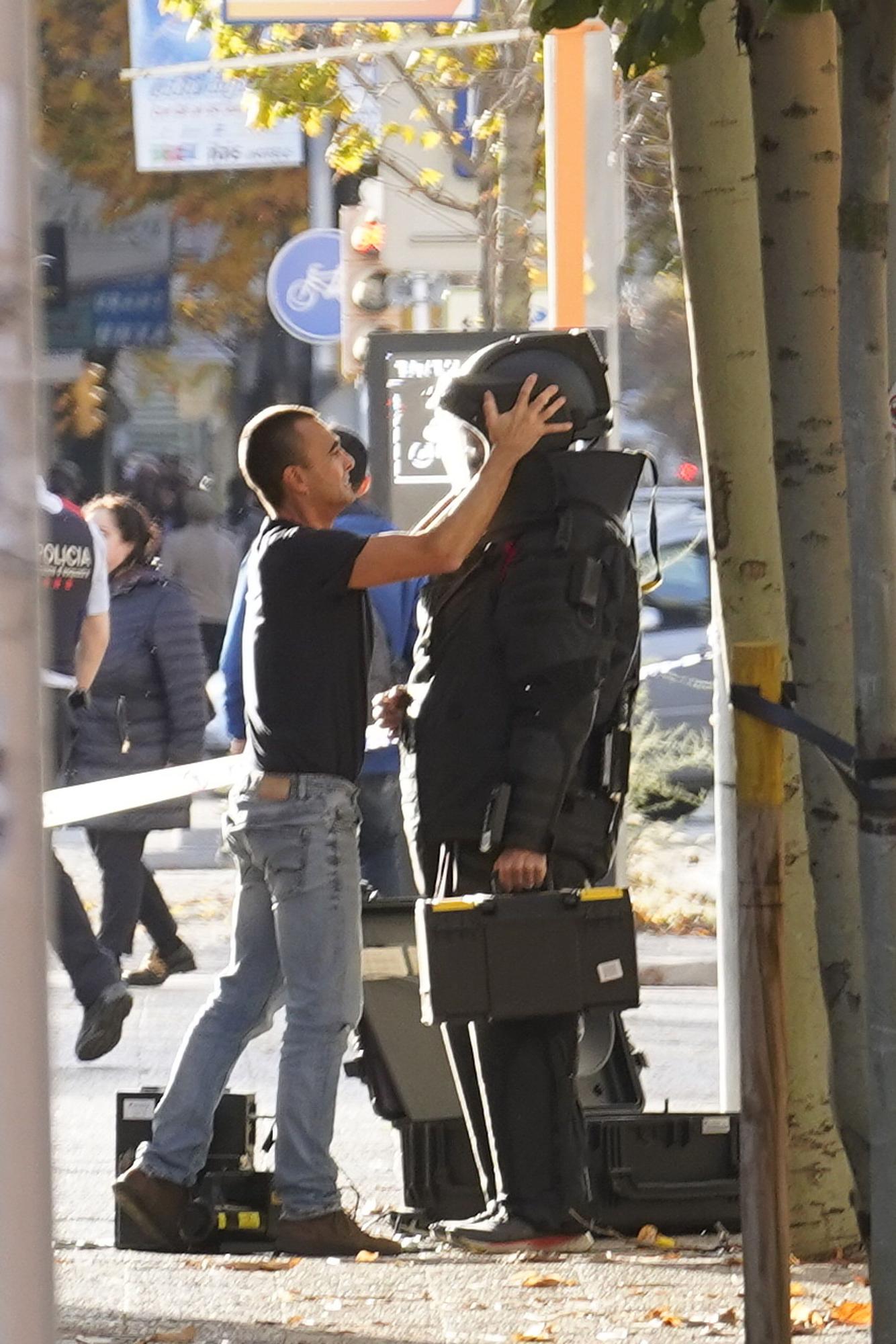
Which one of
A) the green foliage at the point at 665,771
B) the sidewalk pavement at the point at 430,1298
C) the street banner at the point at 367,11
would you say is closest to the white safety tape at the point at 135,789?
the sidewalk pavement at the point at 430,1298

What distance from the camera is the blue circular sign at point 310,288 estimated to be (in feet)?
65.6

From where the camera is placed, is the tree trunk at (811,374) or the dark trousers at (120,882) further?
the dark trousers at (120,882)

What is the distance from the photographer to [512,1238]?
5.61 m

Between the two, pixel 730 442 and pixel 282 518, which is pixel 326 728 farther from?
pixel 730 442

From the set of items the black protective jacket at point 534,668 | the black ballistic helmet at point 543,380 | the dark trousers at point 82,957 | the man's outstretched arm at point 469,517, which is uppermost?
the black ballistic helmet at point 543,380

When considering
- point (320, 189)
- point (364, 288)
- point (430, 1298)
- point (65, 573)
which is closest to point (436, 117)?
point (364, 288)

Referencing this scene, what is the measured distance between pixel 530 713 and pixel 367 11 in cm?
500

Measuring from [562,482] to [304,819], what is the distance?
94 cm

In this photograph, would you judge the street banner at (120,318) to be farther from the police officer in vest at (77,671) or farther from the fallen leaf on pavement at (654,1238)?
the fallen leaf on pavement at (654,1238)

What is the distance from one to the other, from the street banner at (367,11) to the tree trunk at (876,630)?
241 inches

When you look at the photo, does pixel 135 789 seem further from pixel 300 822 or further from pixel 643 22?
pixel 643 22

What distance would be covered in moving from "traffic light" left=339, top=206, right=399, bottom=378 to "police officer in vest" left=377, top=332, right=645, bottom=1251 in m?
9.01

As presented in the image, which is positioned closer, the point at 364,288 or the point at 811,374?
the point at 811,374

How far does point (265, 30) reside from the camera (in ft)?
49.5
